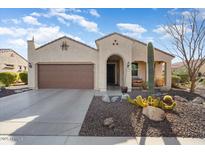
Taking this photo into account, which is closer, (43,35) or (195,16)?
(195,16)

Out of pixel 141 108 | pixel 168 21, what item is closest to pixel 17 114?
pixel 141 108

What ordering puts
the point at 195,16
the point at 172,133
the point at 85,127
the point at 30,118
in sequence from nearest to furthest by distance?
1. the point at 172,133
2. the point at 85,127
3. the point at 30,118
4. the point at 195,16

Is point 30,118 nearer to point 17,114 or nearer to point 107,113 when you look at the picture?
point 17,114

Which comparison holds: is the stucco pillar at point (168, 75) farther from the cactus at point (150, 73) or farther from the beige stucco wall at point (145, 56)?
the cactus at point (150, 73)

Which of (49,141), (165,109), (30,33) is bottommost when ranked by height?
(49,141)

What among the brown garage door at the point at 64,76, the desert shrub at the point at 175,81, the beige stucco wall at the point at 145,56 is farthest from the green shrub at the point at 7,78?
the desert shrub at the point at 175,81

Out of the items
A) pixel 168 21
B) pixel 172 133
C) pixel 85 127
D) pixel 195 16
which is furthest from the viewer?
pixel 168 21

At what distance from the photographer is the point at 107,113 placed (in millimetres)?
7691

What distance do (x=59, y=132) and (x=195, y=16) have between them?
13936mm

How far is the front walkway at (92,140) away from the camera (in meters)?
5.14

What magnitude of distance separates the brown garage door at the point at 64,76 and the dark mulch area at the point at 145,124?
9.73 m

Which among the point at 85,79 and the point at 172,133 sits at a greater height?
the point at 85,79

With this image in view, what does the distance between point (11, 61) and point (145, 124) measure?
2705 centimetres

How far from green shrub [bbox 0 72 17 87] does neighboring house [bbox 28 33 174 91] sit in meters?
4.71
